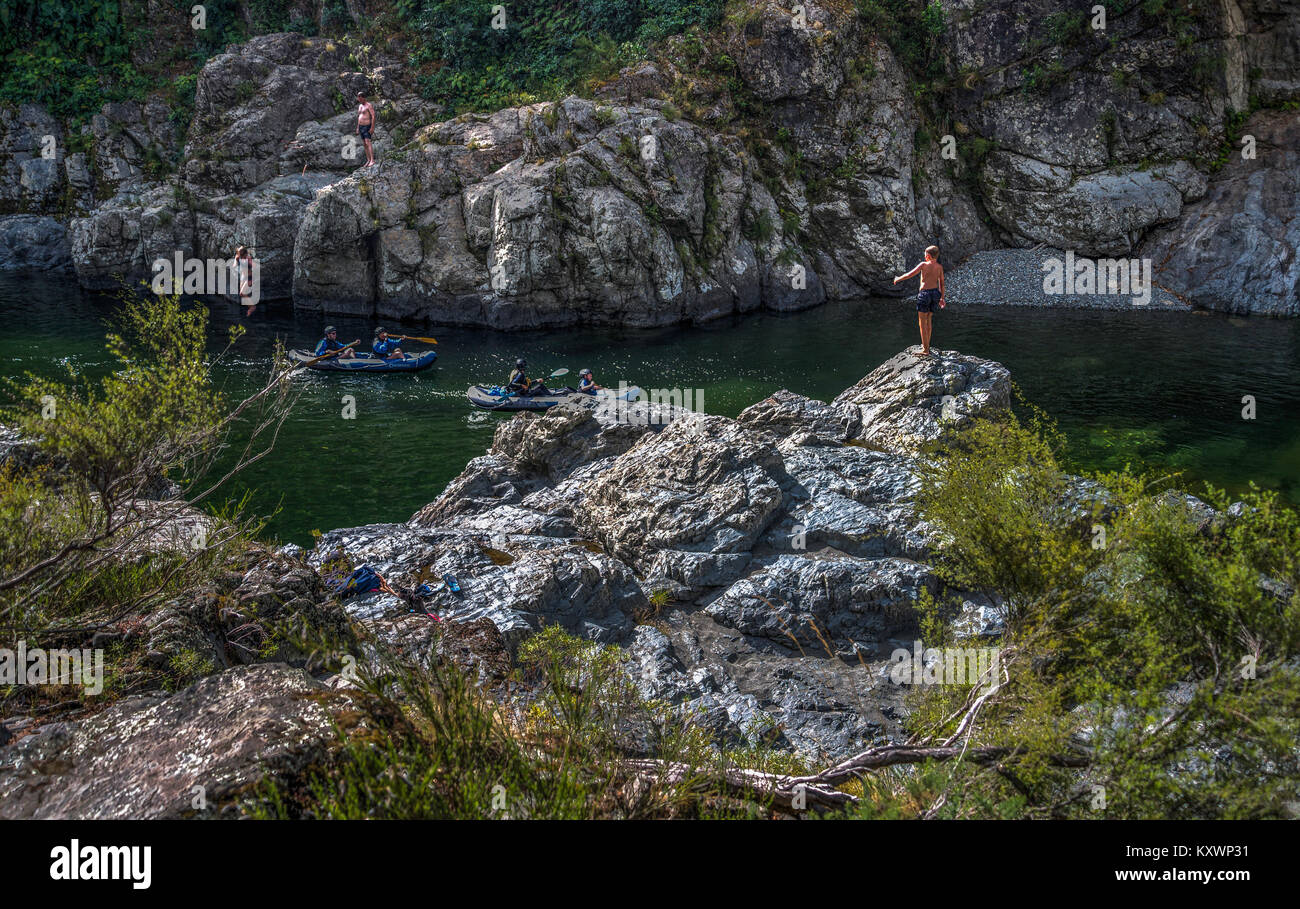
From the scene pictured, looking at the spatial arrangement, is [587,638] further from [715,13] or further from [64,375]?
[715,13]

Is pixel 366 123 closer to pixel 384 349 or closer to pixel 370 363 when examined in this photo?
pixel 384 349

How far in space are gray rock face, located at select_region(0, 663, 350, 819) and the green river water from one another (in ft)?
33.6

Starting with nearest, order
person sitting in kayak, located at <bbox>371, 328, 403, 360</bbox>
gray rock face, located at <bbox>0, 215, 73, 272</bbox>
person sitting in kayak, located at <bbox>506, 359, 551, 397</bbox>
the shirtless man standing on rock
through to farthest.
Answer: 1. person sitting in kayak, located at <bbox>506, 359, 551, 397</bbox>
2. person sitting in kayak, located at <bbox>371, 328, 403, 360</bbox>
3. the shirtless man standing on rock
4. gray rock face, located at <bbox>0, 215, 73, 272</bbox>

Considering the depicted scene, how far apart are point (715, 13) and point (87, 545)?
42513 mm

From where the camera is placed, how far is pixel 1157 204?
3769 cm

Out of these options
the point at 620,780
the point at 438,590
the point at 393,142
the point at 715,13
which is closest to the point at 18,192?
the point at 393,142

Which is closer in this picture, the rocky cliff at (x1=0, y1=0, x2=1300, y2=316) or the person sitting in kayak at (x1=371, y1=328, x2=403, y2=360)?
the person sitting in kayak at (x1=371, y1=328, x2=403, y2=360)

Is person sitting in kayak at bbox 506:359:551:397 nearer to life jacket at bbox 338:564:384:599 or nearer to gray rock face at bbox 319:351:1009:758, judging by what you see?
gray rock face at bbox 319:351:1009:758

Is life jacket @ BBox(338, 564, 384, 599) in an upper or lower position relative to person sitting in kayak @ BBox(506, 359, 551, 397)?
lower

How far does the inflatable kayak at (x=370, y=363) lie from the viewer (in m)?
27.5

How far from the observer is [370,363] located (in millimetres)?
27672

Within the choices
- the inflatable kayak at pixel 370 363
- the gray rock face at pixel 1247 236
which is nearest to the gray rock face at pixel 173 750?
the inflatable kayak at pixel 370 363

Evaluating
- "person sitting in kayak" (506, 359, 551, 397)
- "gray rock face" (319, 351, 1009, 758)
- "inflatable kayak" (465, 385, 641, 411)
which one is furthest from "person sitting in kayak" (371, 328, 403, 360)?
"gray rock face" (319, 351, 1009, 758)

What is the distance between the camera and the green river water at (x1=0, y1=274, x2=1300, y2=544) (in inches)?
775
